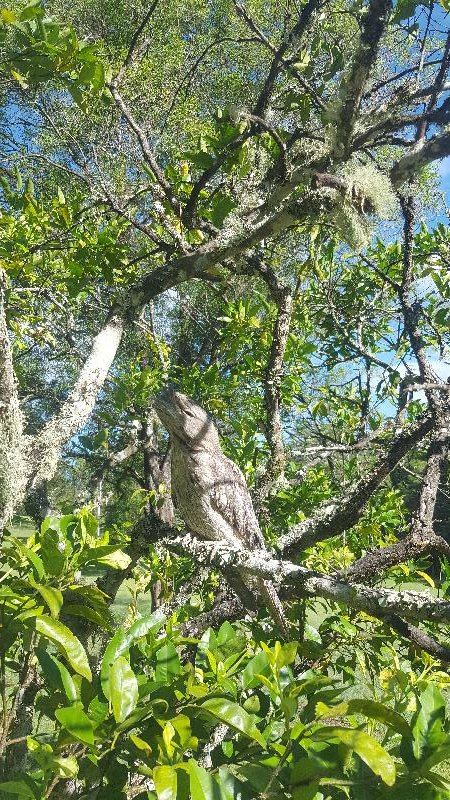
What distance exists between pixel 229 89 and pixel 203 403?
8.26m

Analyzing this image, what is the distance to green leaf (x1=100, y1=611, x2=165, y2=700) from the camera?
1188 millimetres

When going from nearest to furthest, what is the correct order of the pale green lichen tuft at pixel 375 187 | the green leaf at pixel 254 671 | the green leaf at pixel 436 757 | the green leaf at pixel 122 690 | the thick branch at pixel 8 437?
the green leaf at pixel 436 757 → the green leaf at pixel 122 690 → the green leaf at pixel 254 671 → the thick branch at pixel 8 437 → the pale green lichen tuft at pixel 375 187

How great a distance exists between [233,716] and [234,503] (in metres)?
1.85

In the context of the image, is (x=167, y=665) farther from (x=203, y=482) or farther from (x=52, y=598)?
(x=203, y=482)

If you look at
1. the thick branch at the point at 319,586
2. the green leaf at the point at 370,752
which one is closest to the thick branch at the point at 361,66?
the thick branch at the point at 319,586

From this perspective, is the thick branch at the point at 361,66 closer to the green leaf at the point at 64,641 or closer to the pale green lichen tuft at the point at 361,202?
the pale green lichen tuft at the point at 361,202

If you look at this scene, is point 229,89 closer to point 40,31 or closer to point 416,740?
point 40,31

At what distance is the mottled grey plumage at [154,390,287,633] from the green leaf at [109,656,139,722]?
5.27 ft

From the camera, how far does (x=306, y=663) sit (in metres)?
2.29

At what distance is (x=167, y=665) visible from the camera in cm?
138

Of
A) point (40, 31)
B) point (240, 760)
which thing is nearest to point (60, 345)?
point (40, 31)

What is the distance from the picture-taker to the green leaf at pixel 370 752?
2.85 feet

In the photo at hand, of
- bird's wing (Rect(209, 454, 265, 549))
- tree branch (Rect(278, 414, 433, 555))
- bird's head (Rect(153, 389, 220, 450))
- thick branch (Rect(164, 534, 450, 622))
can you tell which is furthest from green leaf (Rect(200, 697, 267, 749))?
bird's head (Rect(153, 389, 220, 450))

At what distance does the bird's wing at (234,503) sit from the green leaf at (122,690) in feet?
5.28
